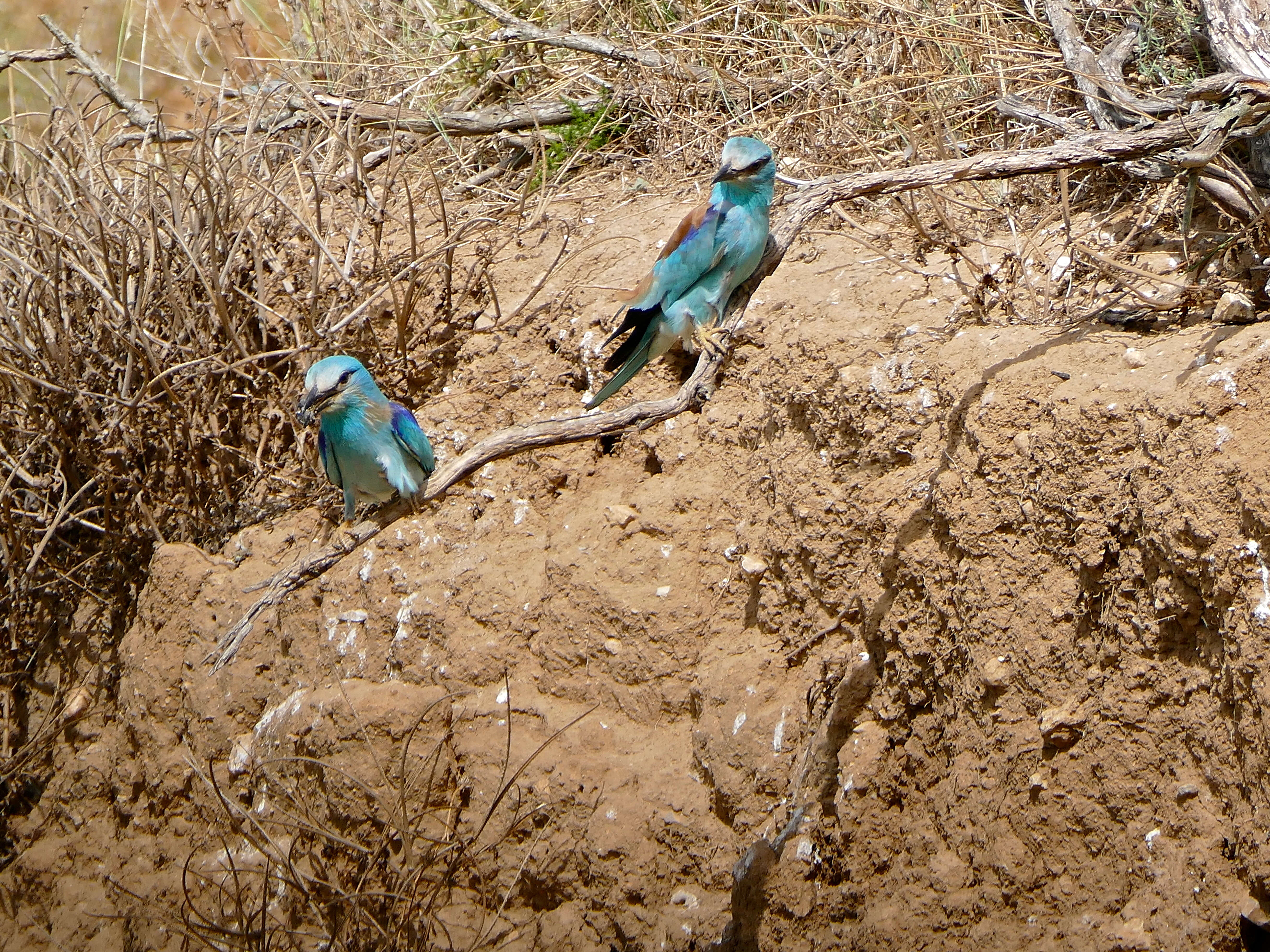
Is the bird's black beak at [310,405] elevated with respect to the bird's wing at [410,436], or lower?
elevated

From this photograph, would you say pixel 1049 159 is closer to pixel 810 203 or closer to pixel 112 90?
pixel 810 203

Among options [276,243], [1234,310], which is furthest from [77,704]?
[1234,310]

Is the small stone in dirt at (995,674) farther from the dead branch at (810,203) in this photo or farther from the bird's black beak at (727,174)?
the bird's black beak at (727,174)

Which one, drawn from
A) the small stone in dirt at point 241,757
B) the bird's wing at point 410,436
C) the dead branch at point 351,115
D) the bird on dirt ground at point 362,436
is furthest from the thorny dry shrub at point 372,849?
the dead branch at point 351,115

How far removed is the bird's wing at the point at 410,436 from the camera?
3.32 meters

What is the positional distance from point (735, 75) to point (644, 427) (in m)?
2.13

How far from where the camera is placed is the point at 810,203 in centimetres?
235

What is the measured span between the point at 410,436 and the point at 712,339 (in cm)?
101

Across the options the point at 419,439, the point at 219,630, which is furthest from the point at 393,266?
the point at 219,630

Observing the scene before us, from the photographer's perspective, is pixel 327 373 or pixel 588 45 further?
pixel 588 45

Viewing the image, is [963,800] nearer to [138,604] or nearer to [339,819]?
[339,819]

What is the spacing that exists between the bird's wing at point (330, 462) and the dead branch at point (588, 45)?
188cm

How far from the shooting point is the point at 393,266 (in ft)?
12.2

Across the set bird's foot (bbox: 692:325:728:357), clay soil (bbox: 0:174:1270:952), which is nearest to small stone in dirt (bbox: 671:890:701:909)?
clay soil (bbox: 0:174:1270:952)
